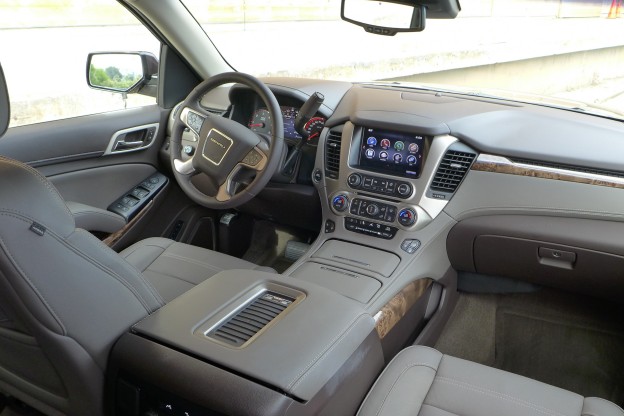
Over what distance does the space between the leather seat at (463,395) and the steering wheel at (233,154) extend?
79 cm

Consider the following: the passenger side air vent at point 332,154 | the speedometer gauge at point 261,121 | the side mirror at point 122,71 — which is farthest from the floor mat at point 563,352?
the side mirror at point 122,71

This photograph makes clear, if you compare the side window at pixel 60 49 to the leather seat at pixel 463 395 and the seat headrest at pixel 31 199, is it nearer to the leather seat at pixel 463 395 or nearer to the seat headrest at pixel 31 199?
the seat headrest at pixel 31 199

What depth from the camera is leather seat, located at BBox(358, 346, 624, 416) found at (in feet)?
4.73

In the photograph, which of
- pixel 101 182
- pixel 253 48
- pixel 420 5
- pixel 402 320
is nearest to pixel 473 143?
pixel 420 5

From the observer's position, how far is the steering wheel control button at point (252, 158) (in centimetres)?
205

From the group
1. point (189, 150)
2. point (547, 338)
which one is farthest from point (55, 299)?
point (547, 338)

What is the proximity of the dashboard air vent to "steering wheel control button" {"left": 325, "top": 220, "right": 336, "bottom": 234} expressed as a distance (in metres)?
0.44

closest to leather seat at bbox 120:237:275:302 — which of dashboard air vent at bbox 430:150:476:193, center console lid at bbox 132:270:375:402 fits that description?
center console lid at bbox 132:270:375:402

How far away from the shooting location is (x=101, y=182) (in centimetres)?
275

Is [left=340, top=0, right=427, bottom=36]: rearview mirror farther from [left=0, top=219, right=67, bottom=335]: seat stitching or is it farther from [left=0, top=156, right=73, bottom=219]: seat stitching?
[left=0, top=219, right=67, bottom=335]: seat stitching

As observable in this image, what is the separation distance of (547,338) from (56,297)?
206 centimetres

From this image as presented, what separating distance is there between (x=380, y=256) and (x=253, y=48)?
18.4 ft

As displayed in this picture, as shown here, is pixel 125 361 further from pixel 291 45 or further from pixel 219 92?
pixel 291 45

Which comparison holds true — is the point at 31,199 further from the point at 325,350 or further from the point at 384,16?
the point at 384,16
